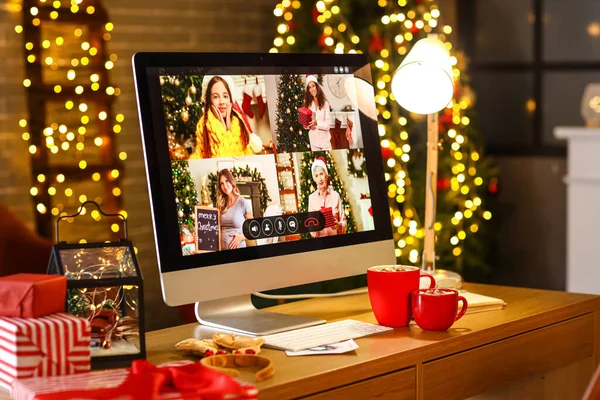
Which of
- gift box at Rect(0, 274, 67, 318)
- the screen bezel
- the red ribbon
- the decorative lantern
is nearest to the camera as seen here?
the red ribbon

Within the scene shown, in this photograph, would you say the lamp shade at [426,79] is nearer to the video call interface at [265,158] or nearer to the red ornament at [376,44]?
the video call interface at [265,158]

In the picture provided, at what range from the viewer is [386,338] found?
1683mm

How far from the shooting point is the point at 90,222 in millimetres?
3875

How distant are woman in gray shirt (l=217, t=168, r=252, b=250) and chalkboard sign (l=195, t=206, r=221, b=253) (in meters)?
0.01

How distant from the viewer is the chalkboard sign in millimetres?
1702

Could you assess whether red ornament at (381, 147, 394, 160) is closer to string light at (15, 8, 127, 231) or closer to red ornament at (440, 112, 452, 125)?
red ornament at (440, 112, 452, 125)

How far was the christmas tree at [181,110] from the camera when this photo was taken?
1695 mm

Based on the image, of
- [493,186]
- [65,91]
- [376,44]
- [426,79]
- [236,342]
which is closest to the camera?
[236,342]

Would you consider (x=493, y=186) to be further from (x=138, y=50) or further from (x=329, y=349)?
(x=329, y=349)

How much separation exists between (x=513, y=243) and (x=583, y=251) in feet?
2.33

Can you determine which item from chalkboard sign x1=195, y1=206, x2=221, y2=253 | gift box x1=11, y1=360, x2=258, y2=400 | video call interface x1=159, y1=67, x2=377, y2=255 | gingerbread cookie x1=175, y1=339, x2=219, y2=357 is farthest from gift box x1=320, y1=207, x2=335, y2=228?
gift box x1=11, y1=360, x2=258, y2=400

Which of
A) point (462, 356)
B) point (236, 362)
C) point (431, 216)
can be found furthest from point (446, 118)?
point (236, 362)

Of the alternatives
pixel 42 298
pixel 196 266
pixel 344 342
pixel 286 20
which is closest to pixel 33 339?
pixel 42 298

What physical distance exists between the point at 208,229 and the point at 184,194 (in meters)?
0.08
